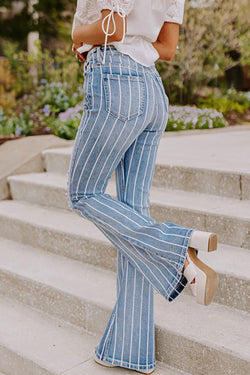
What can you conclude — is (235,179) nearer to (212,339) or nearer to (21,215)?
(212,339)

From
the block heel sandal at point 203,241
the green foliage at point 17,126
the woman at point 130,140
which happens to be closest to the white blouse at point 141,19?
the woman at point 130,140

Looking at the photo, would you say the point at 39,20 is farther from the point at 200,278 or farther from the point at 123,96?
the point at 200,278

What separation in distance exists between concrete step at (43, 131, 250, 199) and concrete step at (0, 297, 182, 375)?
1224 mm

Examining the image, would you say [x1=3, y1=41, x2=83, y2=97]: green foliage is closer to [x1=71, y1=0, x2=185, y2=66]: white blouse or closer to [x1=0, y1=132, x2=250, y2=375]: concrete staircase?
[x1=0, y1=132, x2=250, y2=375]: concrete staircase

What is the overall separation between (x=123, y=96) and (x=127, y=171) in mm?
325

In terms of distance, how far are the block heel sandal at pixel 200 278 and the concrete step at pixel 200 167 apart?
1346 millimetres

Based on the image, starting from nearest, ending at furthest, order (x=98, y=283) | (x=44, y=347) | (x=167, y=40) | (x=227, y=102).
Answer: (x=167, y=40), (x=44, y=347), (x=98, y=283), (x=227, y=102)

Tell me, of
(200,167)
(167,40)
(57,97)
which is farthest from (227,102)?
(167,40)

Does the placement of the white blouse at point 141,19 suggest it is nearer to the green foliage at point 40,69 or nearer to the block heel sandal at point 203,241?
the block heel sandal at point 203,241

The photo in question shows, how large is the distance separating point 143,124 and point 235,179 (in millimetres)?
1343

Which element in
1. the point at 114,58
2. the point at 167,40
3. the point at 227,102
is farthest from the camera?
the point at 227,102

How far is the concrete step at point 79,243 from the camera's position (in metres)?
2.46

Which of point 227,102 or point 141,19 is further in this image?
point 227,102

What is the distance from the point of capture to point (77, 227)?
334 cm
